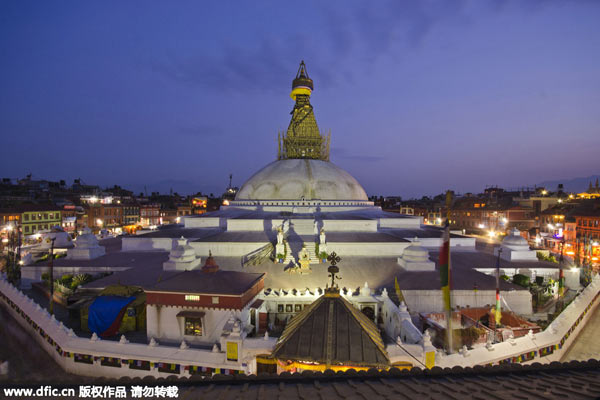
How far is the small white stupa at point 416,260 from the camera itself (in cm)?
1694

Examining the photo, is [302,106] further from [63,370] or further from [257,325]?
[63,370]

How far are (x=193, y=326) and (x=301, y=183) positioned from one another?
19440mm

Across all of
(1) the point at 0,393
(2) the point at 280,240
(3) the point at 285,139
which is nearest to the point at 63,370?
(1) the point at 0,393

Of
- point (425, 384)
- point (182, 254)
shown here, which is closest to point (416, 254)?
point (182, 254)

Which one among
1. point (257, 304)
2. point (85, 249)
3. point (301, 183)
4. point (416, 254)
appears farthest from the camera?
point (301, 183)

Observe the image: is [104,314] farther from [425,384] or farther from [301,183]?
[301,183]

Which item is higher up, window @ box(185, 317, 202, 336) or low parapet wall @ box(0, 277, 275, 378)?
window @ box(185, 317, 202, 336)

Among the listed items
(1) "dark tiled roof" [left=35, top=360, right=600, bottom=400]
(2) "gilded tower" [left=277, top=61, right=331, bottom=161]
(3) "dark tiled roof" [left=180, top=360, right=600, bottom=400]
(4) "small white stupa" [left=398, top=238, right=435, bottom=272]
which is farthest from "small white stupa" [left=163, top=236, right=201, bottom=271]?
(2) "gilded tower" [left=277, top=61, right=331, bottom=161]

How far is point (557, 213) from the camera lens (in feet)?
152

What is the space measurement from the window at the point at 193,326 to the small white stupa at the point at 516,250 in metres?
18.6

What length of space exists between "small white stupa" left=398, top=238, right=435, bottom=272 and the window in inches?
427

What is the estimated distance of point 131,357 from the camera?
410 inches

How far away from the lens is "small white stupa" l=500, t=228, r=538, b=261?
19862 millimetres

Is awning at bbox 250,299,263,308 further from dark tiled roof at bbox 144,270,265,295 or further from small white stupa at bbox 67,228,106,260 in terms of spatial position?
small white stupa at bbox 67,228,106,260
